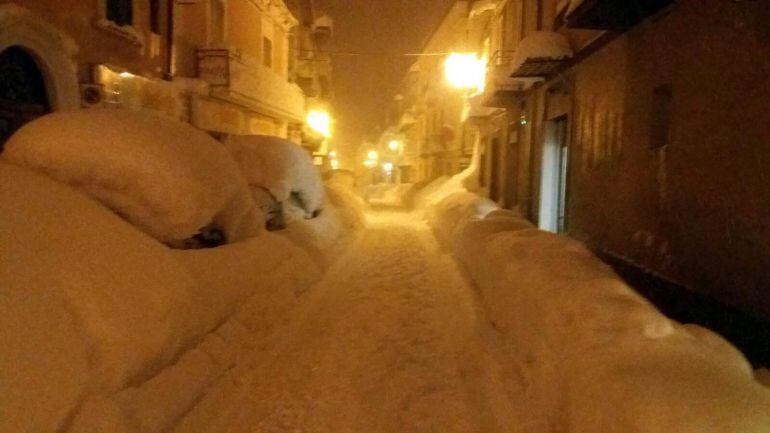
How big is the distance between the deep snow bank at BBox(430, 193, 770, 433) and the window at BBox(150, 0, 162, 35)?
34.8 ft

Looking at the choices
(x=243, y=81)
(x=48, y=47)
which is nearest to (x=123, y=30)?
(x=48, y=47)

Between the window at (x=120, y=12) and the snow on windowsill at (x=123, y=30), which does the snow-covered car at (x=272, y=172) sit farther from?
the window at (x=120, y=12)

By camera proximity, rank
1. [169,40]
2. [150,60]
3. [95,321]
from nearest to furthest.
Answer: [95,321], [150,60], [169,40]

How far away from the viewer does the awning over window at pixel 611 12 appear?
7121 millimetres

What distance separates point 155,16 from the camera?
13.0 m

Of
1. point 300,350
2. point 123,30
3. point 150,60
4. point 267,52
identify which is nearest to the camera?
point 300,350

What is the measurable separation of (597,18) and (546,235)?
3.56 m

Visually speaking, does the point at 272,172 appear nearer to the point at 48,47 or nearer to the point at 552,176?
the point at 48,47

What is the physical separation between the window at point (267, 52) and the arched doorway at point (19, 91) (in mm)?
13197

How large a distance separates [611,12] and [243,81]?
37.2 ft

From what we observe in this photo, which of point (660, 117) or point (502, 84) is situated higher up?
point (502, 84)

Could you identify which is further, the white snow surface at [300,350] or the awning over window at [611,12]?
the awning over window at [611,12]

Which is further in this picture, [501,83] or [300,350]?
[501,83]

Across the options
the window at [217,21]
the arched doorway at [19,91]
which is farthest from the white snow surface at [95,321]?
the window at [217,21]
